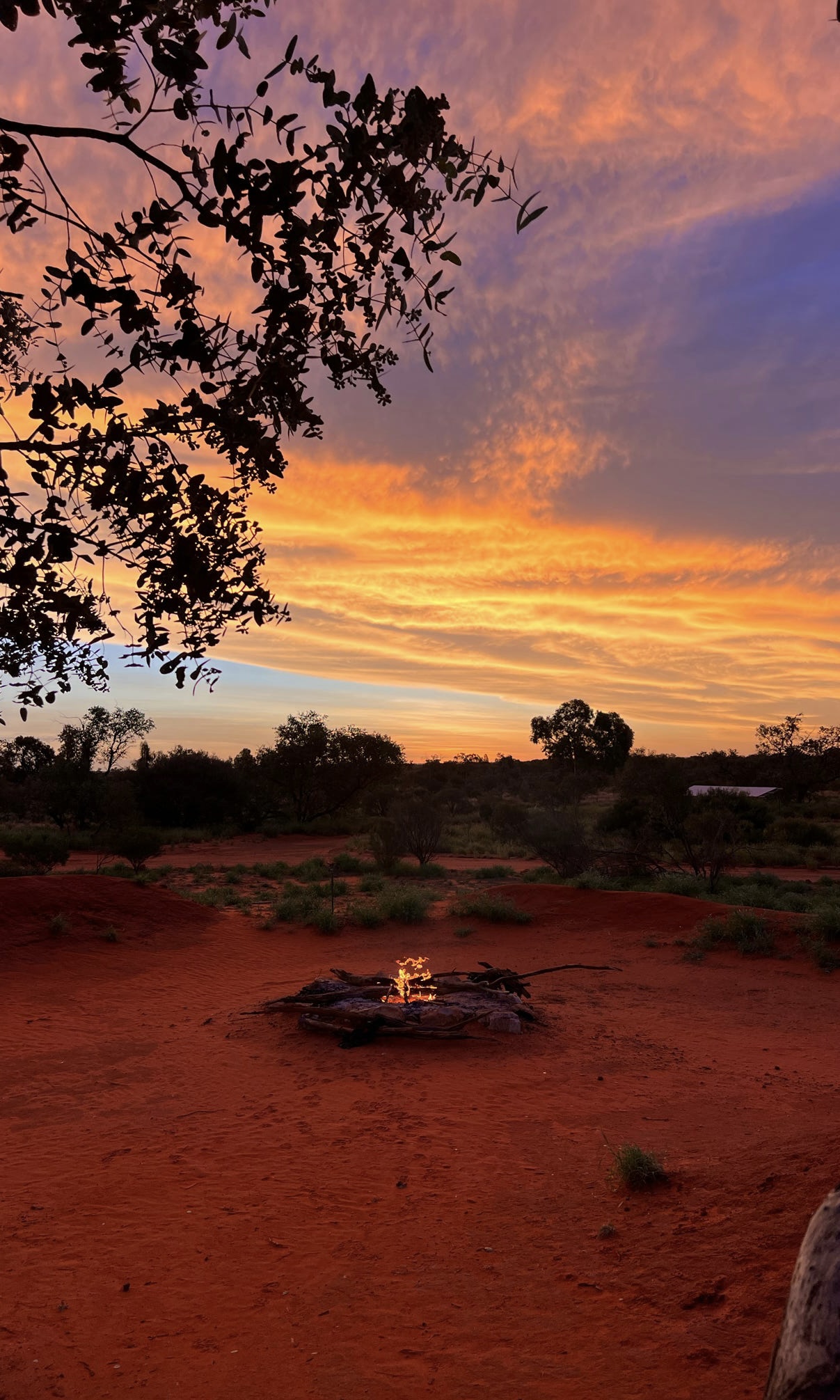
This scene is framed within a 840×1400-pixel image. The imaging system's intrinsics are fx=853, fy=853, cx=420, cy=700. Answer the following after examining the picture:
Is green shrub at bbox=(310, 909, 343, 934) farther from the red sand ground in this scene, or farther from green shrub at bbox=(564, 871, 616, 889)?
green shrub at bbox=(564, 871, 616, 889)

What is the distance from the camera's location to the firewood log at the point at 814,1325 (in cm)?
233

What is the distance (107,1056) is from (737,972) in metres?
10.2

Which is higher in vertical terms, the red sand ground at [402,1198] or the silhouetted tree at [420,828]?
the silhouetted tree at [420,828]

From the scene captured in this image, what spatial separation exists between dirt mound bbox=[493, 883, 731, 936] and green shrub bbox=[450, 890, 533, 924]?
45 centimetres

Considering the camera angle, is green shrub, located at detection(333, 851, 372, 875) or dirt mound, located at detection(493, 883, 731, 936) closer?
dirt mound, located at detection(493, 883, 731, 936)

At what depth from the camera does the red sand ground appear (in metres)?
4.26

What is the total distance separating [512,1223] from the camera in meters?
5.78

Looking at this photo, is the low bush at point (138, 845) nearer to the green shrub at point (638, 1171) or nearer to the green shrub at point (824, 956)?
the green shrub at point (824, 956)

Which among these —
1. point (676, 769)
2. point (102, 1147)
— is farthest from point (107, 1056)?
point (676, 769)

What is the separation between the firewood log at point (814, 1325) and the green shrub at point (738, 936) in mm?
13571

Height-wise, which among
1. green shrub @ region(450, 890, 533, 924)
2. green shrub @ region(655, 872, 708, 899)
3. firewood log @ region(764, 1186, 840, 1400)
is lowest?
green shrub @ region(450, 890, 533, 924)

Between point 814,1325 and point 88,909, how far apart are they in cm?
1700

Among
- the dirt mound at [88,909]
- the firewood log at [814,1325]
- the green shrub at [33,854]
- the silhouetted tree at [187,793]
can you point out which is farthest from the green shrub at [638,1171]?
the silhouetted tree at [187,793]

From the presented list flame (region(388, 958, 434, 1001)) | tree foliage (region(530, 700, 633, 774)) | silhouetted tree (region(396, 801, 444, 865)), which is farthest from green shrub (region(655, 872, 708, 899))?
tree foliage (region(530, 700, 633, 774))
